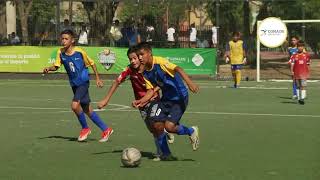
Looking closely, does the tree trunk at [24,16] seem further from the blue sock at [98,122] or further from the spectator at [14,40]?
the blue sock at [98,122]

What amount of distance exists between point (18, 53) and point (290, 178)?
24.0 meters

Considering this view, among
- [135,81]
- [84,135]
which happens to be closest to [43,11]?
[84,135]

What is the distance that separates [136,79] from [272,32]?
788 inches

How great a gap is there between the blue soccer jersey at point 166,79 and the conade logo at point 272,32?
2042 cm

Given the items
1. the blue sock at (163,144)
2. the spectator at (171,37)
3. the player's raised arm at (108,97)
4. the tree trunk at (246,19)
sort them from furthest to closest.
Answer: the tree trunk at (246,19)
the spectator at (171,37)
the player's raised arm at (108,97)
the blue sock at (163,144)

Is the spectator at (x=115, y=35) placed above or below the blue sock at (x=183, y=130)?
above

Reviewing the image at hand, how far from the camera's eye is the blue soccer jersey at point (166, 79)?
9.27 metres

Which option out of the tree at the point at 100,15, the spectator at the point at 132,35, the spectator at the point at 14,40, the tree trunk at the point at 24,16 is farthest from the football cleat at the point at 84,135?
the tree at the point at 100,15

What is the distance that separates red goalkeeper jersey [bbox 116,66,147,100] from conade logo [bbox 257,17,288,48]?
19.6m

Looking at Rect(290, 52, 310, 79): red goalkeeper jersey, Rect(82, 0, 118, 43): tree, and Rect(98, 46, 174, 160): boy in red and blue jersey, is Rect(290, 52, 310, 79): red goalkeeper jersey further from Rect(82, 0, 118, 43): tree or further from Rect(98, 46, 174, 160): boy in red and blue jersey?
Rect(82, 0, 118, 43): tree

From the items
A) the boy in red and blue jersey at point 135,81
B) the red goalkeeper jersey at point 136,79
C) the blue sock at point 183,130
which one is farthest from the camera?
the red goalkeeper jersey at point 136,79

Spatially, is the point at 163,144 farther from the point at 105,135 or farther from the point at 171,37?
the point at 171,37

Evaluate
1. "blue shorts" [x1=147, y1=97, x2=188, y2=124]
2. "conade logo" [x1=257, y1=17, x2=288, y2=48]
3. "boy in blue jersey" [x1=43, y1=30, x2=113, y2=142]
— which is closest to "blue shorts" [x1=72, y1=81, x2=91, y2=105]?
"boy in blue jersey" [x1=43, y1=30, x2=113, y2=142]

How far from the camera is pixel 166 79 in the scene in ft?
30.6
